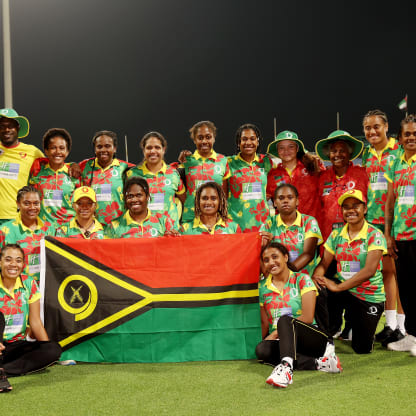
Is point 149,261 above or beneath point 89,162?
beneath

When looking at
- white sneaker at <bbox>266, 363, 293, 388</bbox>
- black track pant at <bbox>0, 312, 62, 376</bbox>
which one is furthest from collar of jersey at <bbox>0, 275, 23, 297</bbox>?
white sneaker at <bbox>266, 363, 293, 388</bbox>

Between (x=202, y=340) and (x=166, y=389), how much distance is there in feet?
3.14

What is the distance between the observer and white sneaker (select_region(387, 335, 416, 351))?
489cm

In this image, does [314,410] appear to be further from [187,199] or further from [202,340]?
[187,199]

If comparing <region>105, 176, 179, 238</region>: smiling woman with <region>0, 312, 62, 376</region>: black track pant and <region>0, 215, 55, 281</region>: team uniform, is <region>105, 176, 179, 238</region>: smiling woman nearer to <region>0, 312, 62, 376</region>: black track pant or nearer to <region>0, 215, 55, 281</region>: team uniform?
<region>0, 215, 55, 281</region>: team uniform

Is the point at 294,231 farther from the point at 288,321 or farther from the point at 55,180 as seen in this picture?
the point at 55,180

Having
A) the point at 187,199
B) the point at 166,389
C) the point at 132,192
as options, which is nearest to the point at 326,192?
the point at 187,199

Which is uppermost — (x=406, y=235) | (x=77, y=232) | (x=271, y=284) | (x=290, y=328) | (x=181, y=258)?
(x=77, y=232)

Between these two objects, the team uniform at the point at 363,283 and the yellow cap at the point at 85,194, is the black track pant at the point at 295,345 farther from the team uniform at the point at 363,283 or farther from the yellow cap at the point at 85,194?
the yellow cap at the point at 85,194

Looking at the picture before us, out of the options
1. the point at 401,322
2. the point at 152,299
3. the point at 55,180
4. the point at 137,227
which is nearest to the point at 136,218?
the point at 137,227

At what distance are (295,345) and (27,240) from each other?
8.96ft

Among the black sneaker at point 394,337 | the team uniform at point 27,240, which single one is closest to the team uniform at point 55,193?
the team uniform at point 27,240

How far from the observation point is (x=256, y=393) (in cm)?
365

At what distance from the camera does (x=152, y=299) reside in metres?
4.72
